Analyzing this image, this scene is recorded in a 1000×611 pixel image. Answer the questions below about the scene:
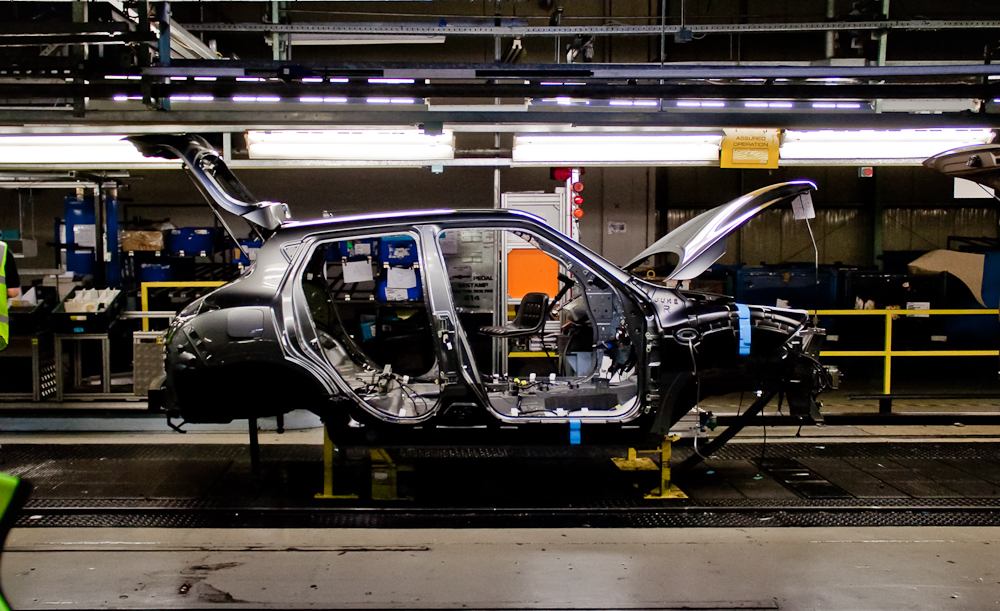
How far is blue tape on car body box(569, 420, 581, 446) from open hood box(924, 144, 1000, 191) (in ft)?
8.61

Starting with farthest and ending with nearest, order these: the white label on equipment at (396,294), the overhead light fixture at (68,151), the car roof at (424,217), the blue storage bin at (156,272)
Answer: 1. the blue storage bin at (156,272)
2. the white label on equipment at (396,294)
3. the overhead light fixture at (68,151)
4. the car roof at (424,217)

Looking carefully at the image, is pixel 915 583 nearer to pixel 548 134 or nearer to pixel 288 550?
pixel 288 550

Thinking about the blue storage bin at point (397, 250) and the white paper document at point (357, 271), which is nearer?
the white paper document at point (357, 271)

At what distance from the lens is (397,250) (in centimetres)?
657

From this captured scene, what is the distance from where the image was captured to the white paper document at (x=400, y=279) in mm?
6586

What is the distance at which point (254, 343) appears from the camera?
3.56m

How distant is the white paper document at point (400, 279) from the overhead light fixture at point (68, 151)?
7.82 feet

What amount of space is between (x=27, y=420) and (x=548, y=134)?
5401 millimetres

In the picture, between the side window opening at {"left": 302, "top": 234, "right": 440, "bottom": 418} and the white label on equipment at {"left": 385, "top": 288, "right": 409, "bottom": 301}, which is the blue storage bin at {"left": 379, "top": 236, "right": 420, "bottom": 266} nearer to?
the side window opening at {"left": 302, "top": 234, "right": 440, "bottom": 418}

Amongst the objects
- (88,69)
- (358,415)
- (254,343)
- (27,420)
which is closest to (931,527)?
(358,415)

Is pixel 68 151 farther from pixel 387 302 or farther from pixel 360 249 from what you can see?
pixel 387 302

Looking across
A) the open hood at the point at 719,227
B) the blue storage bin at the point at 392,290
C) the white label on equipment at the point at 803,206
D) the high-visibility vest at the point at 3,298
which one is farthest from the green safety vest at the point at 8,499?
the blue storage bin at the point at 392,290

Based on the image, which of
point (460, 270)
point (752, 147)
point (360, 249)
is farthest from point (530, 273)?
point (752, 147)

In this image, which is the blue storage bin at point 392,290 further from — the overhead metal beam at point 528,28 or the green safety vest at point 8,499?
the green safety vest at point 8,499
